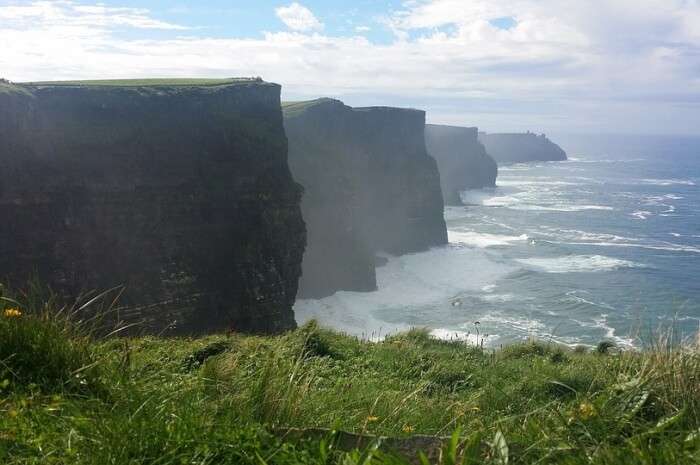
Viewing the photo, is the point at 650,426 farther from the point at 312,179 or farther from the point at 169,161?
the point at 312,179

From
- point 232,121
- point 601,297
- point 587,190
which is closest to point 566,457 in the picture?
point 232,121

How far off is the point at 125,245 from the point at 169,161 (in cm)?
608

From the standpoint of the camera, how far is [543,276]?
5588 centimetres

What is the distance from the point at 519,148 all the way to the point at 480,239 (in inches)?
4834

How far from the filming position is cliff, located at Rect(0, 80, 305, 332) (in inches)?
1264

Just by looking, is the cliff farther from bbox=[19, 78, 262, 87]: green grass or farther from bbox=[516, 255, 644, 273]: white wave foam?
bbox=[516, 255, 644, 273]: white wave foam

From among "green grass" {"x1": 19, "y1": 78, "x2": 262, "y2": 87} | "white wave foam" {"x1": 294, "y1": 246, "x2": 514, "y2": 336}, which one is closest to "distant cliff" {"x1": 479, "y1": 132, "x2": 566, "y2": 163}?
"white wave foam" {"x1": 294, "y1": 246, "x2": 514, "y2": 336}

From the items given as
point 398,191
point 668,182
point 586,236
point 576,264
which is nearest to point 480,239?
point 398,191

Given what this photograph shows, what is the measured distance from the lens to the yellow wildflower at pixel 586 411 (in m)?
3.73

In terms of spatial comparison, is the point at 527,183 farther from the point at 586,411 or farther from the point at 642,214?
the point at 586,411

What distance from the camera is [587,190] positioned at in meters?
117

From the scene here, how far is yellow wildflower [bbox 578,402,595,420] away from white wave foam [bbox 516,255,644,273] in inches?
2221

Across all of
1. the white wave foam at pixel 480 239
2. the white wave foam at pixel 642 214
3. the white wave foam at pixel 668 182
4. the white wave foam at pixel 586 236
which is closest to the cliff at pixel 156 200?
the white wave foam at pixel 480 239

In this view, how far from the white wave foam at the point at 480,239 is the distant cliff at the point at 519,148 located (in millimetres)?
107099
